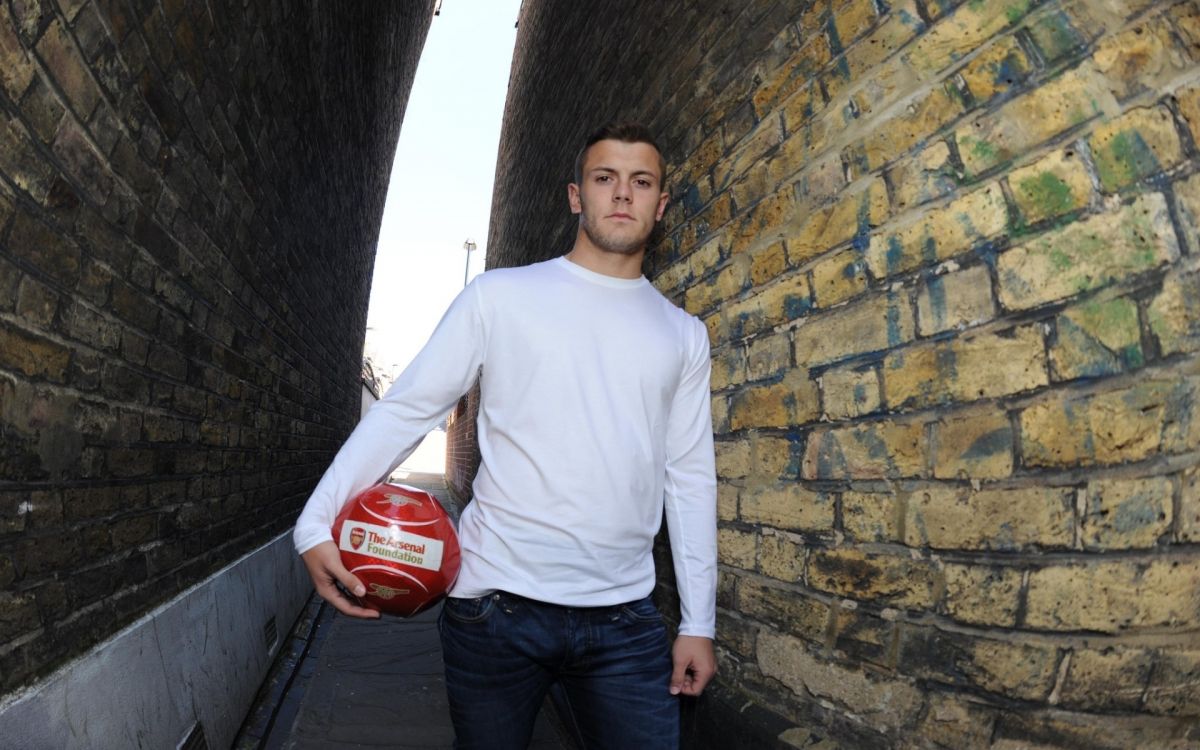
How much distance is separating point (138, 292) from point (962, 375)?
2583 millimetres

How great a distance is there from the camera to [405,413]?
5.47ft

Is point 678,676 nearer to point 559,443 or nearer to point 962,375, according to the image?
point 559,443

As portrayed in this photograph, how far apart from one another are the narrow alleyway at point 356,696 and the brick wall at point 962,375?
1960mm

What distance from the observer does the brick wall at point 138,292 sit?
171cm

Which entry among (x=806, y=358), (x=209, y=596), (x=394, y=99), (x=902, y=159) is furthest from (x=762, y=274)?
(x=394, y=99)

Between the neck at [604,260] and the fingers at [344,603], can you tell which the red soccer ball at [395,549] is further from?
the neck at [604,260]

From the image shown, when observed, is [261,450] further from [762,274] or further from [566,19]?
[566,19]

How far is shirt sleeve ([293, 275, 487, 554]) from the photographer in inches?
60.1

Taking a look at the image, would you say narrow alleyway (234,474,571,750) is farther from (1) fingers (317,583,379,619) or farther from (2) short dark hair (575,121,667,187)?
(2) short dark hair (575,121,667,187)

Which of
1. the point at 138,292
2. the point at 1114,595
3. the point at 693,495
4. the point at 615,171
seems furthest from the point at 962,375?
the point at 138,292

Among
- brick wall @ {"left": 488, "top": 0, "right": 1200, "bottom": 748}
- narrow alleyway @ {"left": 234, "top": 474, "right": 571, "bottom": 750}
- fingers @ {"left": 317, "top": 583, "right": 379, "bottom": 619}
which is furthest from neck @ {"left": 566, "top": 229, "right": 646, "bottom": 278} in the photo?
narrow alleyway @ {"left": 234, "top": 474, "right": 571, "bottom": 750}

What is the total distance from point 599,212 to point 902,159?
0.79 metres

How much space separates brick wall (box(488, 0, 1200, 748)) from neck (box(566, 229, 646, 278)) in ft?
1.68


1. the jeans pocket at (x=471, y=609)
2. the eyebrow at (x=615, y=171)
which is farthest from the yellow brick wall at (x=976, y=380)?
the jeans pocket at (x=471, y=609)
